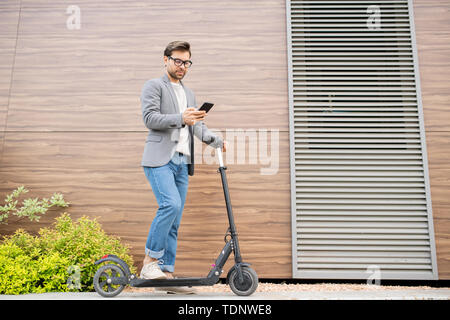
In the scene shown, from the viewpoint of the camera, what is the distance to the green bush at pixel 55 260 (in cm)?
218

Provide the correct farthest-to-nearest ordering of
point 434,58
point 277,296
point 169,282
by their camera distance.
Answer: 1. point 434,58
2. point 277,296
3. point 169,282

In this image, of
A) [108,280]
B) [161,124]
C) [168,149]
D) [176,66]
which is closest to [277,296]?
[108,280]

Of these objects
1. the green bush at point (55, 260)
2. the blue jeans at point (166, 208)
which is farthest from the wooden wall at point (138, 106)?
the blue jeans at point (166, 208)

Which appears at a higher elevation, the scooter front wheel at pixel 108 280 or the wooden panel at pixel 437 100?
the wooden panel at pixel 437 100

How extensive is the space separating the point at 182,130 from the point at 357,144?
1.63 metres

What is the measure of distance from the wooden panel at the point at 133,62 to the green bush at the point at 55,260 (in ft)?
3.41

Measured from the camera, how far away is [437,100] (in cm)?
290

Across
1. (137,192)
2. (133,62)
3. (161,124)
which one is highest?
(133,62)

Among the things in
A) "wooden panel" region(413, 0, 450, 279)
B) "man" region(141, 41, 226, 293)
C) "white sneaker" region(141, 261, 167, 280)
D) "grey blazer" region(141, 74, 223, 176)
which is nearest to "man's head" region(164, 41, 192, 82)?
"man" region(141, 41, 226, 293)

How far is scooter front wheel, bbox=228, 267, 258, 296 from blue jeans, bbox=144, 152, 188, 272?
1.50 feet

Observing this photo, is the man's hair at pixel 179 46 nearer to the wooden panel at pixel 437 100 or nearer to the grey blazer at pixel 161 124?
the grey blazer at pixel 161 124

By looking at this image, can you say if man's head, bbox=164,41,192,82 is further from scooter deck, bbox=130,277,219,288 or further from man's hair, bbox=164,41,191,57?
scooter deck, bbox=130,277,219,288

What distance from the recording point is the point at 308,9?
3.15 meters

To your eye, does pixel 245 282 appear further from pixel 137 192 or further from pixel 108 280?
pixel 137 192
